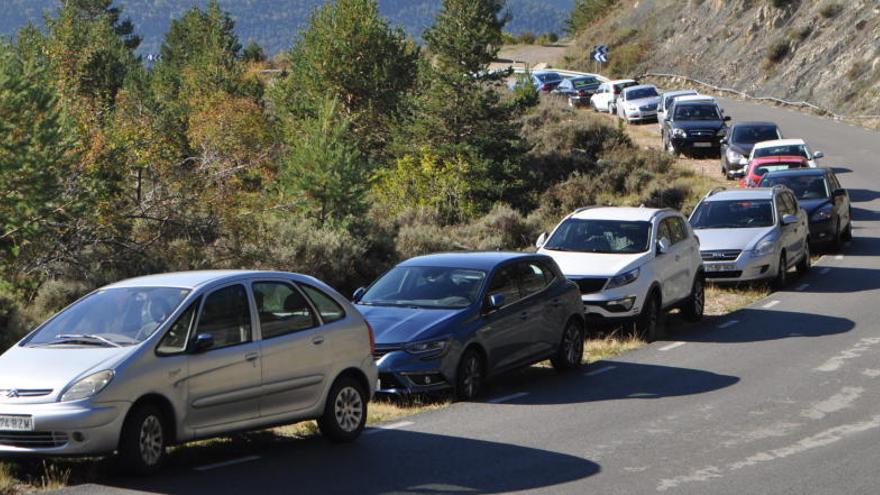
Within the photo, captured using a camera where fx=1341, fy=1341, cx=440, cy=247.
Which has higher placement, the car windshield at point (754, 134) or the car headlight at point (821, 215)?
the car windshield at point (754, 134)

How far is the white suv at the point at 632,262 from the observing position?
59.9 feet

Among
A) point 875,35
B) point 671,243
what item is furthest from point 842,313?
point 875,35

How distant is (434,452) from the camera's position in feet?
37.1

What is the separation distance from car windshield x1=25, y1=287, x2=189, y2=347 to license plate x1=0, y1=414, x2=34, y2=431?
900mm

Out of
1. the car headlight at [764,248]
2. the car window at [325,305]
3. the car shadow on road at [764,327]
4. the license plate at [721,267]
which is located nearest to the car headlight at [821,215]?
the car headlight at [764,248]

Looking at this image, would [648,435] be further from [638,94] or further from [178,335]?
[638,94]

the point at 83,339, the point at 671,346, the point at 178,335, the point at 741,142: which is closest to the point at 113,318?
the point at 83,339

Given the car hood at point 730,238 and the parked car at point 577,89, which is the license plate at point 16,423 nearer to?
the car hood at point 730,238

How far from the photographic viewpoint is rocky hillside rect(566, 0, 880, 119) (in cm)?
6325

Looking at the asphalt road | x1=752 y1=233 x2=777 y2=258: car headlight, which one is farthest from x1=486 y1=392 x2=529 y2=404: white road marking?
x1=752 y1=233 x2=777 y2=258: car headlight

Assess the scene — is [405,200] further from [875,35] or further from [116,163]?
[875,35]

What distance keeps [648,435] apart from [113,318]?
15.8ft

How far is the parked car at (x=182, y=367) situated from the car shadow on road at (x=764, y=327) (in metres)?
8.00

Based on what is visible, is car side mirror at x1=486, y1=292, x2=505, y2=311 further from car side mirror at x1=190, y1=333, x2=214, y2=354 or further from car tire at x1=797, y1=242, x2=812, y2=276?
car tire at x1=797, y1=242, x2=812, y2=276
